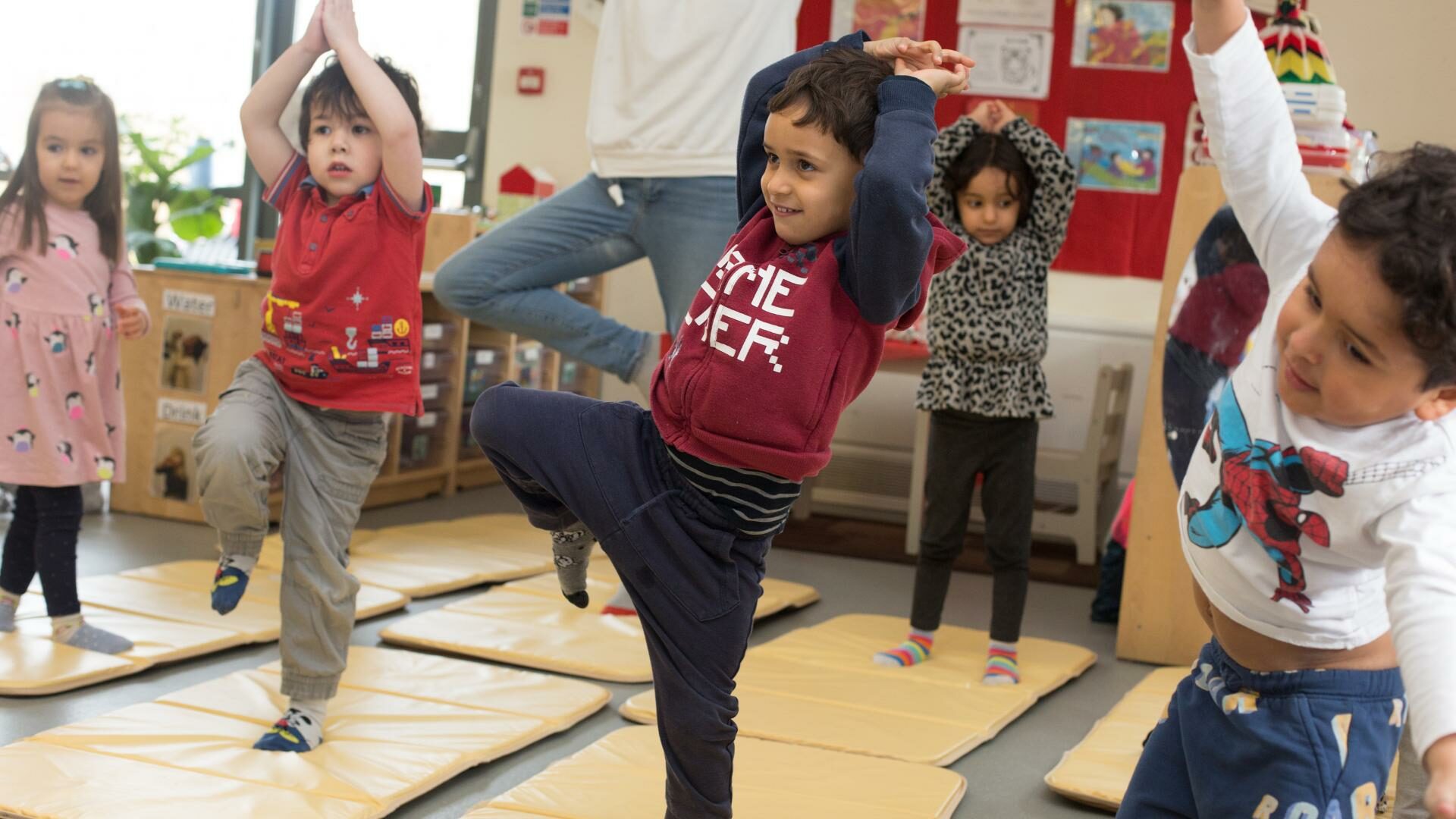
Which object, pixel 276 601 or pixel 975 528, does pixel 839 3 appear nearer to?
pixel 975 528

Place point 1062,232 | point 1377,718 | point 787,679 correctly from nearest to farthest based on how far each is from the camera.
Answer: point 1377,718
point 787,679
point 1062,232

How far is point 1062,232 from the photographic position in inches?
125

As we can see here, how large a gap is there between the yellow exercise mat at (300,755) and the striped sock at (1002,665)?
0.89 metres

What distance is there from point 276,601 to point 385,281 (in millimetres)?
1189

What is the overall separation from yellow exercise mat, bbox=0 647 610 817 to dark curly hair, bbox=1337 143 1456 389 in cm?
154

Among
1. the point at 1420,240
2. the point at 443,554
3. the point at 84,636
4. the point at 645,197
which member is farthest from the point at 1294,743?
the point at 443,554

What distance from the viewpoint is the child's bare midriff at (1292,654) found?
1.32 meters

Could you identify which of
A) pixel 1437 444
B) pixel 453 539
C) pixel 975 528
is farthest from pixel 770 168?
pixel 975 528

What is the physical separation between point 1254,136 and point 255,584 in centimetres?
264

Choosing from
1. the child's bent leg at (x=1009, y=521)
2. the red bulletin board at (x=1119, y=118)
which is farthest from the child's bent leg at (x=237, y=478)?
the red bulletin board at (x=1119, y=118)

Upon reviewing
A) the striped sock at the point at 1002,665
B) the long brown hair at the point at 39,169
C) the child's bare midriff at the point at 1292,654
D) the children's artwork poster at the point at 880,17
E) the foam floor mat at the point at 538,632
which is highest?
the children's artwork poster at the point at 880,17

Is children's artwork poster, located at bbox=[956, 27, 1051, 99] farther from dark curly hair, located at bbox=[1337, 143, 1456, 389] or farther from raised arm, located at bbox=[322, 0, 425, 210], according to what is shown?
dark curly hair, located at bbox=[1337, 143, 1456, 389]

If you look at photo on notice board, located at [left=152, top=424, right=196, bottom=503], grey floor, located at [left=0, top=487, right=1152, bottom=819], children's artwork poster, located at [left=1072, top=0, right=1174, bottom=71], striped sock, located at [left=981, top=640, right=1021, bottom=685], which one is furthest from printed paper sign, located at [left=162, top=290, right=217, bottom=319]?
children's artwork poster, located at [left=1072, top=0, right=1174, bottom=71]

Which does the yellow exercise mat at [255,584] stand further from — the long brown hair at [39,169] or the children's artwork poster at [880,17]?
the children's artwork poster at [880,17]
